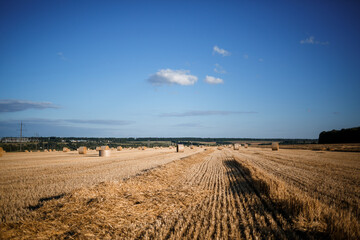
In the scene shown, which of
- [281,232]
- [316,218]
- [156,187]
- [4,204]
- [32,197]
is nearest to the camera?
[281,232]

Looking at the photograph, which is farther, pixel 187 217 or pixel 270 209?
pixel 270 209

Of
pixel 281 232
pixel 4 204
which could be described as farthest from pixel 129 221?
pixel 4 204

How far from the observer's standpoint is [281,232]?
176 inches

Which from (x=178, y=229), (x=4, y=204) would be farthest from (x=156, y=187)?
(x=4, y=204)

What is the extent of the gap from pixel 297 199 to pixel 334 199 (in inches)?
105

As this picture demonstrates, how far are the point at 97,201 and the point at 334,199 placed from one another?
28.2 feet

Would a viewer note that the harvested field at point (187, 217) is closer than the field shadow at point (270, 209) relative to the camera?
No

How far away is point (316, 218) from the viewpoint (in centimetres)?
482

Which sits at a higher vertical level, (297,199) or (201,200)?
(297,199)

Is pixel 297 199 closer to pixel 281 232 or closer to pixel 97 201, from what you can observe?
pixel 281 232

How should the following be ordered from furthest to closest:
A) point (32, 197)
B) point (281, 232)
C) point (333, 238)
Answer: point (32, 197) → point (281, 232) → point (333, 238)

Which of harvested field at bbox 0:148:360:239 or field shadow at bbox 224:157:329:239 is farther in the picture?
harvested field at bbox 0:148:360:239

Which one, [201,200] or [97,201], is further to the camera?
[201,200]

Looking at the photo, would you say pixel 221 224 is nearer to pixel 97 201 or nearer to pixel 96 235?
pixel 96 235
